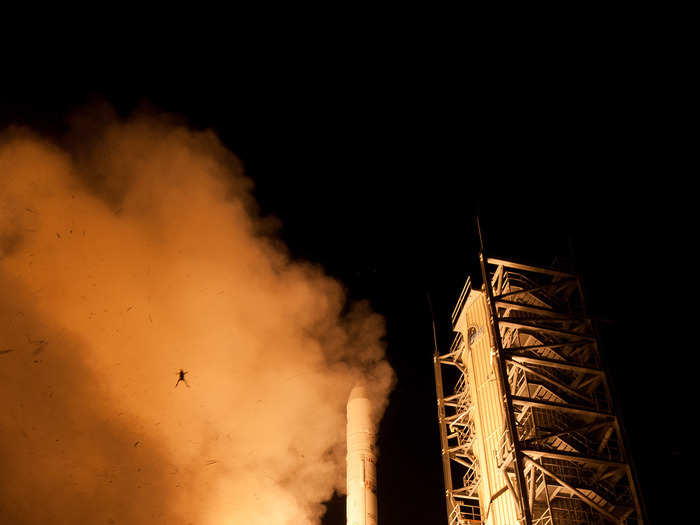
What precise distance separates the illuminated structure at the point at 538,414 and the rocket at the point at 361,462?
8.68 ft

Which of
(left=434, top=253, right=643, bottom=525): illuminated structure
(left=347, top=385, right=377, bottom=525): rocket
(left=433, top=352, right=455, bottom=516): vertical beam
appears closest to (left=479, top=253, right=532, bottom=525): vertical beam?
(left=434, top=253, right=643, bottom=525): illuminated structure

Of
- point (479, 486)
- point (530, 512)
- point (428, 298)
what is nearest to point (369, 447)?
point (479, 486)

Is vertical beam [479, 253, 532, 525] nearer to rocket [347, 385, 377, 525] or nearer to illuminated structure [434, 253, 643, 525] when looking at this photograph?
illuminated structure [434, 253, 643, 525]

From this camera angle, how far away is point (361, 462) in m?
23.7

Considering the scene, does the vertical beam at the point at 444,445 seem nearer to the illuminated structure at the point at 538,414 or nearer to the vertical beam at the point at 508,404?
the illuminated structure at the point at 538,414

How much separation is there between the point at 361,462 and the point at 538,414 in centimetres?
691

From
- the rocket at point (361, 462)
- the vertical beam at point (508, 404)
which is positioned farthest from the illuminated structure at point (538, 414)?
the rocket at point (361, 462)

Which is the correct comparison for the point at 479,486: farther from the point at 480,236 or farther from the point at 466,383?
the point at 480,236

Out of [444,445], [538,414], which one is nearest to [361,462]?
[444,445]

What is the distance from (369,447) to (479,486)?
428cm

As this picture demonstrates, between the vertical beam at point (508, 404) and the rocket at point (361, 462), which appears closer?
the vertical beam at point (508, 404)

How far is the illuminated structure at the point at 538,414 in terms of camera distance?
60.7 feet

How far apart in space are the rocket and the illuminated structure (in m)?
2.65

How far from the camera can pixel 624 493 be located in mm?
19172
